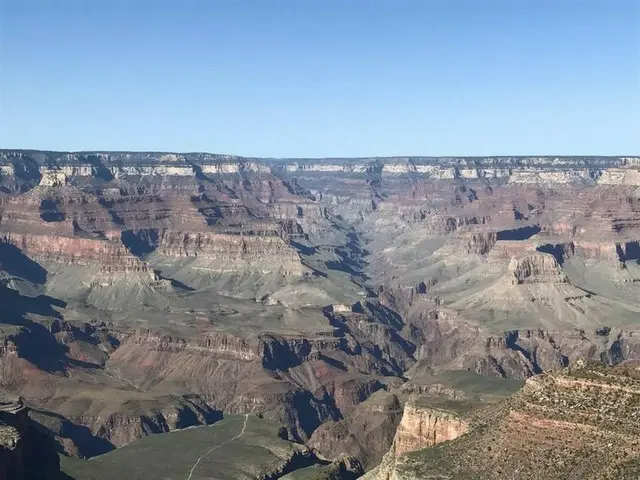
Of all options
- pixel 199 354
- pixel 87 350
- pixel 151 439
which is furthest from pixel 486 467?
pixel 87 350

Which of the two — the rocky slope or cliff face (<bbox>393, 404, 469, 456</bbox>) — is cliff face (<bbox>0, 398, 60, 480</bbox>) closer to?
cliff face (<bbox>393, 404, 469, 456</bbox>)

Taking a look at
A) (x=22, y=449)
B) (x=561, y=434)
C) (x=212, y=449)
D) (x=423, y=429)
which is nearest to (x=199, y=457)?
(x=212, y=449)

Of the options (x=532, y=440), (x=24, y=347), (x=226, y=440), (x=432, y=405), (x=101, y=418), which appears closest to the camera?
(x=532, y=440)

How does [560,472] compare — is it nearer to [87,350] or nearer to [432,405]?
[432,405]

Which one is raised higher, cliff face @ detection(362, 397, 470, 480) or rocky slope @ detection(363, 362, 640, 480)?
rocky slope @ detection(363, 362, 640, 480)

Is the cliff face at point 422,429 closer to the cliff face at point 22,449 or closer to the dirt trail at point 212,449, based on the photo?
the dirt trail at point 212,449

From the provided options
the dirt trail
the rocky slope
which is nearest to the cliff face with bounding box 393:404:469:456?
the rocky slope

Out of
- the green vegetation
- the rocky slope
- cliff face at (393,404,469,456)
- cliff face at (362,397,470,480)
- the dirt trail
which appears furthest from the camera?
the dirt trail

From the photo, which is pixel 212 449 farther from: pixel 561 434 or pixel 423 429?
pixel 561 434
